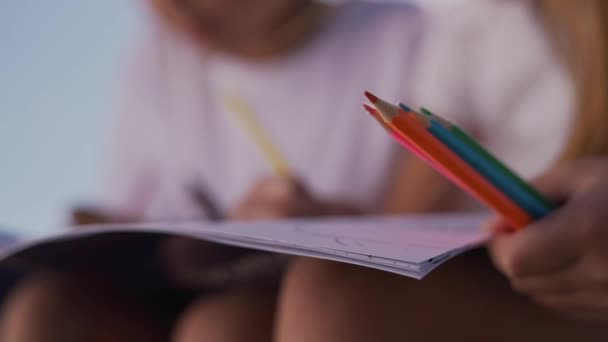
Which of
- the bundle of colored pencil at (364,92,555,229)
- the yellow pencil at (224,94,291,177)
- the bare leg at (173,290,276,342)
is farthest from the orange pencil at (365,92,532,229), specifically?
the yellow pencil at (224,94,291,177)

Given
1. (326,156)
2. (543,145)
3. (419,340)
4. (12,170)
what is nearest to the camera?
(419,340)

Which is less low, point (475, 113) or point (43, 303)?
point (475, 113)

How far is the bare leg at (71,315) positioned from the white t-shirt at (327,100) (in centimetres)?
16

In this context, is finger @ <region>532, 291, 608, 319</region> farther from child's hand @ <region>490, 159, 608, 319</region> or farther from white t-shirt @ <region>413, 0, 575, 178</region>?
white t-shirt @ <region>413, 0, 575, 178</region>

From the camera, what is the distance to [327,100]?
24.4 inches

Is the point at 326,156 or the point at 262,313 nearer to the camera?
the point at 262,313

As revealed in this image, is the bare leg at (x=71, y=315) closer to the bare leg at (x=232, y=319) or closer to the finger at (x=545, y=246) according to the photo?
the bare leg at (x=232, y=319)

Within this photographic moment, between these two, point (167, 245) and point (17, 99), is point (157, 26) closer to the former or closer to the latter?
point (17, 99)

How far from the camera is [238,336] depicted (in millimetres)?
230

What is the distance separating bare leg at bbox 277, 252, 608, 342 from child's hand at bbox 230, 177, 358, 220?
14cm

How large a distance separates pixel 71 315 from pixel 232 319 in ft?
0.29

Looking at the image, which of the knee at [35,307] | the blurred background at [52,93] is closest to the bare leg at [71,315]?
the knee at [35,307]

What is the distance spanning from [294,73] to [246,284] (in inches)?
15.5

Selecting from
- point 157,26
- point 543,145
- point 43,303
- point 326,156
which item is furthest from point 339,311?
point 157,26
